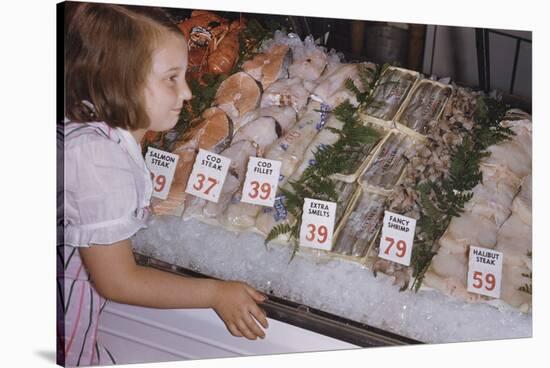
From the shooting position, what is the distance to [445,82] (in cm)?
365

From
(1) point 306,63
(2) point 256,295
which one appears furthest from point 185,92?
(2) point 256,295

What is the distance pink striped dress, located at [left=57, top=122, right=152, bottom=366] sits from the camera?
2980mm

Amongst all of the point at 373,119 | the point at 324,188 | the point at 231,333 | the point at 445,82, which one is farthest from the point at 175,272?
the point at 445,82

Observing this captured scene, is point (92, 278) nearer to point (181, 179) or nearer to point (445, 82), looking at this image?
point (181, 179)

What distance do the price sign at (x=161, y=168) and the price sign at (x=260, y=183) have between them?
323 mm

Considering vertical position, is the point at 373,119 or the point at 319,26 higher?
the point at 319,26

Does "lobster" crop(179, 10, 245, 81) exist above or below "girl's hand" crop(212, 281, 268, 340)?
above

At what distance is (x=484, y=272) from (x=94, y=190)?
1844 mm

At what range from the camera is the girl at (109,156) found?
296 cm

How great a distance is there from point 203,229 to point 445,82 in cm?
135

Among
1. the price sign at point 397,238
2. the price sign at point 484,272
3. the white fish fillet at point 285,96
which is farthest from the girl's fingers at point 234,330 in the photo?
the price sign at point 484,272

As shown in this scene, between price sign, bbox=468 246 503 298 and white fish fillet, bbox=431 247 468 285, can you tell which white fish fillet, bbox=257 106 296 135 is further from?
price sign, bbox=468 246 503 298

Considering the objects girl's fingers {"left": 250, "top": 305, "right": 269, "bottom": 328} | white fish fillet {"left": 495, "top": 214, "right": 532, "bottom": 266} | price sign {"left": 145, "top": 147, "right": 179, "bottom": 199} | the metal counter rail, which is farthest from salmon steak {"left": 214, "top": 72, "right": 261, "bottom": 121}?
white fish fillet {"left": 495, "top": 214, "right": 532, "bottom": 266}

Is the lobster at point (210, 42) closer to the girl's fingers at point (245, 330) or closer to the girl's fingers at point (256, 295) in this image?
the girl's fingers at point (256, 295)
